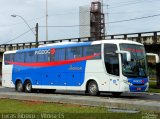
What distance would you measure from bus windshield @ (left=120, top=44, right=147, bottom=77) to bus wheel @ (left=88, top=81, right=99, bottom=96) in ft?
7.68

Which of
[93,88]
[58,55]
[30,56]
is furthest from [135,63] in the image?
[30,56]

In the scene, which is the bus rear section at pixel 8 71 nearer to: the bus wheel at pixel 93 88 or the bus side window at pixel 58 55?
the bus side window at pixel 58 55

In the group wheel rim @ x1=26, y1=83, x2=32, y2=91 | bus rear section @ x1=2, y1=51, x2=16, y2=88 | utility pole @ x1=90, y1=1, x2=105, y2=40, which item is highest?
utility pole @ x1=90, y1=1, x2=105, y2=40

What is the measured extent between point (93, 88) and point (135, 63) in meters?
3.19

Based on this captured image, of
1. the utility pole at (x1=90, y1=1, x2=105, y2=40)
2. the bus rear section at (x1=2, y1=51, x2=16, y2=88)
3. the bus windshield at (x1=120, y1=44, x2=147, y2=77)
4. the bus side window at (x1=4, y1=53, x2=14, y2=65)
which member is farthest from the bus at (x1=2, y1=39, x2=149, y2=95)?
the utility pole at (x1=90, y1=1, x2=105, y2=40)

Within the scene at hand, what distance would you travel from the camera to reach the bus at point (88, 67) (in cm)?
2603

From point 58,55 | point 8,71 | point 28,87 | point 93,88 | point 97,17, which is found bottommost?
point 28,87

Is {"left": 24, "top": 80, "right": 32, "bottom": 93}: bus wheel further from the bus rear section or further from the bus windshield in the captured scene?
the bus windshield

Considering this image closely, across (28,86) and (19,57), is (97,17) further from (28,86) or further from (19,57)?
(28,86)

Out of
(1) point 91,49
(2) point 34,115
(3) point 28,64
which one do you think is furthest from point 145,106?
(3) point 28,64

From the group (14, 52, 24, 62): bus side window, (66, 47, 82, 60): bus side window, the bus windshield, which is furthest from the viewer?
(14, 52, 24, 62): bus side window

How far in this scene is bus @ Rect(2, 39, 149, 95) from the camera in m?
26.0

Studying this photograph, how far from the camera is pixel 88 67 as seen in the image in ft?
91.2

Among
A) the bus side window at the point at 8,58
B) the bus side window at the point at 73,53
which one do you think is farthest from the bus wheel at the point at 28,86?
the bus side window at the point at 73,53
